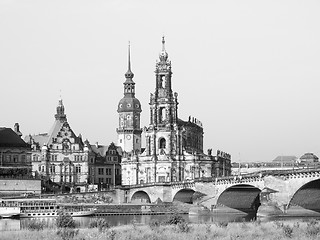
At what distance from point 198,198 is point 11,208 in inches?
991

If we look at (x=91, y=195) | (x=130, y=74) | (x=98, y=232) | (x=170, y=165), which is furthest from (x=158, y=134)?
(x=98, y=232)

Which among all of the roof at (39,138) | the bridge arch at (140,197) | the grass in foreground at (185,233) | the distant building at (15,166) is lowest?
the grass in foreground at (185,233)

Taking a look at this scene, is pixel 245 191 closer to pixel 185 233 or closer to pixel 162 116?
pixel 162 116

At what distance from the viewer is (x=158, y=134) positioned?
449 ft

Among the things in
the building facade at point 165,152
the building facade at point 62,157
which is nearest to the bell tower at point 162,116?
the building facade at point 165,152

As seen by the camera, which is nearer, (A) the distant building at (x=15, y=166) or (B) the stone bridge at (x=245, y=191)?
(B) the stone bridge at (x=245, y=191)

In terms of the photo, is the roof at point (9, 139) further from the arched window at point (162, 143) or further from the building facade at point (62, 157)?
the arched window at point (162, 143)

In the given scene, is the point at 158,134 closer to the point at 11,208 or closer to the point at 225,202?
the point at 225,202

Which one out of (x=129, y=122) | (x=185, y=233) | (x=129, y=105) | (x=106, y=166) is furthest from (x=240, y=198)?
(x=185, y=233)

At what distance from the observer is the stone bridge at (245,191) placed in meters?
92.5

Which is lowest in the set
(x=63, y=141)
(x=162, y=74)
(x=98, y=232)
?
(x=98, y=232)

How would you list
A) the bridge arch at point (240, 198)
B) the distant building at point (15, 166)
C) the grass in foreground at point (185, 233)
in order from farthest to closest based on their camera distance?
the distant building at point (15, 166)
the bridge arch at point (240, 198)
the grass in foreground at point (185, 233)

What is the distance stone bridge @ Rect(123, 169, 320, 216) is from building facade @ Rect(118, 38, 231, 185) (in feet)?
26.9

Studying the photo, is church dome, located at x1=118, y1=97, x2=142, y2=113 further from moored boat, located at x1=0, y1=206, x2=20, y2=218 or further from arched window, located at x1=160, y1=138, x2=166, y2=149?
moored boat, located at x1=0, y1=206, x2=20, y2=218
